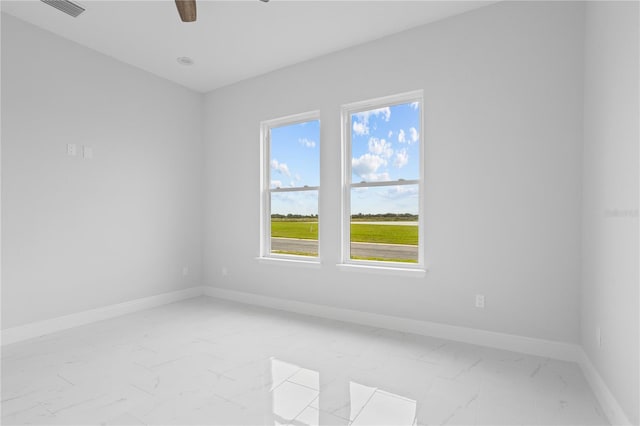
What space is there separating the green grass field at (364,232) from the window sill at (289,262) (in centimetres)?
Answer: 30

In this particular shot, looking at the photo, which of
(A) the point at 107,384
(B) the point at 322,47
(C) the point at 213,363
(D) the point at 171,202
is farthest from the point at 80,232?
(B) the point at 322,47

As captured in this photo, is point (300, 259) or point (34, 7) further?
point (300, 259)

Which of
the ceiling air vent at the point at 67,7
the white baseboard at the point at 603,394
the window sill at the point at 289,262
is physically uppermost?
the ceiling air vent at the point at 67,7

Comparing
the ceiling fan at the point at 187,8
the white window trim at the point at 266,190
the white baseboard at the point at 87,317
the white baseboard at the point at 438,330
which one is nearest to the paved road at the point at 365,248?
the white window trim at the point at 266,190

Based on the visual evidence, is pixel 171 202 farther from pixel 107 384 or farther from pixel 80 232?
pixel 107 384

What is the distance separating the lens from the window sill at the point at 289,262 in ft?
12.7

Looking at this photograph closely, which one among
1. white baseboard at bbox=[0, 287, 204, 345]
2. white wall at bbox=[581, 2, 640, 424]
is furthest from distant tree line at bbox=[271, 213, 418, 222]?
white baseboard at bbox=[0, 287, 204, 345]

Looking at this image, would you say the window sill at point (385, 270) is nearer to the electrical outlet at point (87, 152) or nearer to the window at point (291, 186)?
the window at point (291, 186)

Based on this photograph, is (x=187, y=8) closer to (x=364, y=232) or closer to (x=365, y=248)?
(x=364, y=232)

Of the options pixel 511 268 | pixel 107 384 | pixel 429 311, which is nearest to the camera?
pixel 107 384

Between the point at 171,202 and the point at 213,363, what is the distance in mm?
2667

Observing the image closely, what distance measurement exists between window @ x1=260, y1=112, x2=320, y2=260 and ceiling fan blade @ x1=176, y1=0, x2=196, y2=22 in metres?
1.75

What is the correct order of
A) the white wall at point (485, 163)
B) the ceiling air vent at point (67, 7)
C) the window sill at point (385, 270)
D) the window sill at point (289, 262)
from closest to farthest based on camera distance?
the white wall at point (485, 163)
the ceiling air vent at point (67, 7)
the window sill at point (385, 270)
the window sill at point (289, 262)

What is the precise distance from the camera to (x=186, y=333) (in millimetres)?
3258
